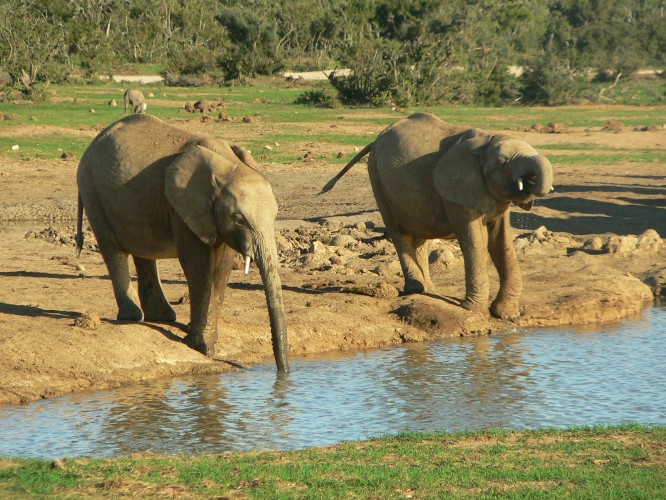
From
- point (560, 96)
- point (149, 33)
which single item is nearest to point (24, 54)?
point (560, 96)

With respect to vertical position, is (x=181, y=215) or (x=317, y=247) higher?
(x=181, y=215)

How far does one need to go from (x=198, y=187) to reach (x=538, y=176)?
10.7 ft

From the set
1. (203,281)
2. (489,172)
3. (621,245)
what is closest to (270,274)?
(203,281)

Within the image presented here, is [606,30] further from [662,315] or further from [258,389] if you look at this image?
[258,389]

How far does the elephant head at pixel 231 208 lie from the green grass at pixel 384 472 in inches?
77.5

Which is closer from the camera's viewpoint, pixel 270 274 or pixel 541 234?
pixel 270 274

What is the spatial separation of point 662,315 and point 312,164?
11.7 metres

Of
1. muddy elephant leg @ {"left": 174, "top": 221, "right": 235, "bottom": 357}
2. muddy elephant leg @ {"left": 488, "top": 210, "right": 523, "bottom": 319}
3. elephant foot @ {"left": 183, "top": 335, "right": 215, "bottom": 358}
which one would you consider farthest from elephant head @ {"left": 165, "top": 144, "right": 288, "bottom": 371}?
muddy elephant leg @ {"left": 488, "top": 210, "right": 523, "bottom": 319}

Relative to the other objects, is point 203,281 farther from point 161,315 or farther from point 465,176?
point 465,176

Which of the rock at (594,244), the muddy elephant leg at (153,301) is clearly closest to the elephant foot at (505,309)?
the muddy elephant leg at (153,301)

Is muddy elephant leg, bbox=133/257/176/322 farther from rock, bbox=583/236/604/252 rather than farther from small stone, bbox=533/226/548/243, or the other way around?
rock, bbox=583/236/604/252

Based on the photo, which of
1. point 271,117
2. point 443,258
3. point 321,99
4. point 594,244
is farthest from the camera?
point 321,99

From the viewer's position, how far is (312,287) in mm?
12914

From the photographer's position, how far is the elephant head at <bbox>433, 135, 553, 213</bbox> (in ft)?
36.3
